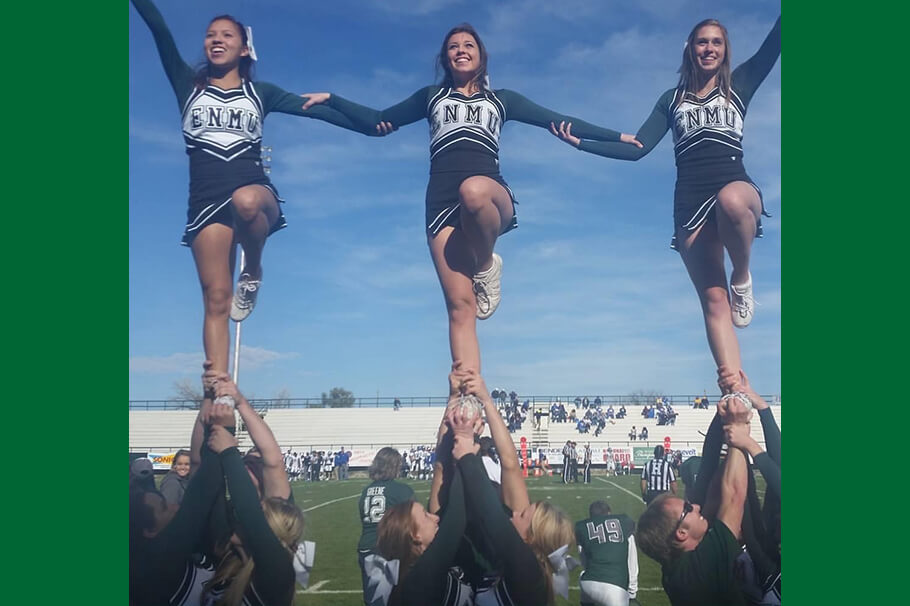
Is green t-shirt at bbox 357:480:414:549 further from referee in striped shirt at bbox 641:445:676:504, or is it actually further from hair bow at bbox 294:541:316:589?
referee in striped shirt at bbox 641:445:676:504

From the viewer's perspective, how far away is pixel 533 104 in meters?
5.72

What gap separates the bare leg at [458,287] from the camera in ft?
18.1

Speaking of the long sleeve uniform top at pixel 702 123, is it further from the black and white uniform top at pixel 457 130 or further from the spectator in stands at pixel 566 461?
the spectator in stands at pixel 566 461

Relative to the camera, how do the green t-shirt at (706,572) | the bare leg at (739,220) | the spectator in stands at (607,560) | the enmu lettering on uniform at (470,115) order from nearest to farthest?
the spectator in stands at (607,560)
the green t-shirt at (706,572)
the enmu lettering on uniform at (470,115)
the bare leg at (739,220)

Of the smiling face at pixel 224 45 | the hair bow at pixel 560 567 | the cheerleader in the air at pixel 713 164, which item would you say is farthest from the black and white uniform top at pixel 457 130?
the hair bow at pixel 560 567

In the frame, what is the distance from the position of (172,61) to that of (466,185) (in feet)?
7.46

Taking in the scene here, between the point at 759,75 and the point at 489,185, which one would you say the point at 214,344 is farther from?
the point at 759,75

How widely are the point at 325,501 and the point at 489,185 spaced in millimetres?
2394

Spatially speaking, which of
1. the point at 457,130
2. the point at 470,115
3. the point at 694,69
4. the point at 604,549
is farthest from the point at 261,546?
the point at 694,69

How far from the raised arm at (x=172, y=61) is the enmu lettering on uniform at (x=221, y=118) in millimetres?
184

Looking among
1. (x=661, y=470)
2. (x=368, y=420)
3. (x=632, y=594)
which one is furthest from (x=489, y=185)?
(x=632, y=594)

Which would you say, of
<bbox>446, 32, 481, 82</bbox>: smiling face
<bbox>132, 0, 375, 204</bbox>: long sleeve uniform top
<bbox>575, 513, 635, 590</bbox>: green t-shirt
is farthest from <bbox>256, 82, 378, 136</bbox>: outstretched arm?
<bbox>575, 513, 635, 590</bbox>: green t-shirt

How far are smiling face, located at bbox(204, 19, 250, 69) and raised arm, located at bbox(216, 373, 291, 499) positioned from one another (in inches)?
85.7

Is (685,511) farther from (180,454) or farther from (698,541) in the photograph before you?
(180,454)
